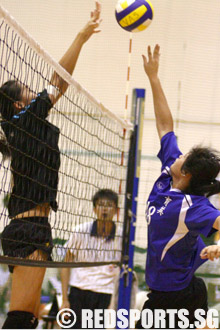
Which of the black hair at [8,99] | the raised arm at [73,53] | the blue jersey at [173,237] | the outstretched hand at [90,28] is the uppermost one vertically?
the outstretched hand at [90,28]

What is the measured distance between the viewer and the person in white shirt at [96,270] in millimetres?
4578

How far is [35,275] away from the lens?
10.0ft

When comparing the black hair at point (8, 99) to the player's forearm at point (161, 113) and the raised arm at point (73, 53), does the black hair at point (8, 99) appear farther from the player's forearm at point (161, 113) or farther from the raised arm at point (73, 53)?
the player's forearm at point (161, 113)

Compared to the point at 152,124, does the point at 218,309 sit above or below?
below

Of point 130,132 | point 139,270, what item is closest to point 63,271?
point 139,270

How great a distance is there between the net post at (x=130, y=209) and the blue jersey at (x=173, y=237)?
46.9 inches

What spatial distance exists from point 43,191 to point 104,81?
4.04 m

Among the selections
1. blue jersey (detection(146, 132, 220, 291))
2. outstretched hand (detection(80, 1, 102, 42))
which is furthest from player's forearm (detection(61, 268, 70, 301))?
outstretched hand (detection(80, 1, 102, 42))

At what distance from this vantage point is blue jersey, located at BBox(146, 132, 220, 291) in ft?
9.73

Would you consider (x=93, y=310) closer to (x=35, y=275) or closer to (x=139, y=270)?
(x=139, y=270)

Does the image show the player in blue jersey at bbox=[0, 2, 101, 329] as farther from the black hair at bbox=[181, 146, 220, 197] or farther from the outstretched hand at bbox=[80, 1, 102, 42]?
the black hair at bbox=[181, 146, 220, 197]

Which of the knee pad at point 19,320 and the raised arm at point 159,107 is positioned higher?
the raised arm at point 159,107

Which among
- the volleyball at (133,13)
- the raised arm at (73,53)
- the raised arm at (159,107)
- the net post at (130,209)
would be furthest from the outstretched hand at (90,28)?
the net post at (130,209)

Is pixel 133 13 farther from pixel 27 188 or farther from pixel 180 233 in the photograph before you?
pixel 180 233
